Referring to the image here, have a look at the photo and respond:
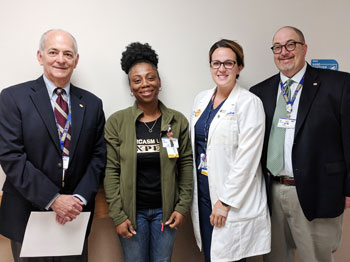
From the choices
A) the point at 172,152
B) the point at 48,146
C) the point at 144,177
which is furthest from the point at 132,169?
the point at 48,146

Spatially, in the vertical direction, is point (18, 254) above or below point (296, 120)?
below

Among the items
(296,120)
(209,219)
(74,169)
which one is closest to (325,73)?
(296,120)

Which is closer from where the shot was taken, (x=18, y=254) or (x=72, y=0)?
(x=18, y=254)

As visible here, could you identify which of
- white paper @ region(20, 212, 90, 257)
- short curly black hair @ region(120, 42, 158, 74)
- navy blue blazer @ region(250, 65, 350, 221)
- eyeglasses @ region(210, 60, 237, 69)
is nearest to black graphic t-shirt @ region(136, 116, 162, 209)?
white paper @ region(20, 212, 90, 257)

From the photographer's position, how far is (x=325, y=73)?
6.35 ft

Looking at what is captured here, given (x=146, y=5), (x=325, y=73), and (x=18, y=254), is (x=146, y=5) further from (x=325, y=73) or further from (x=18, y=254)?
(x=18, y=254)

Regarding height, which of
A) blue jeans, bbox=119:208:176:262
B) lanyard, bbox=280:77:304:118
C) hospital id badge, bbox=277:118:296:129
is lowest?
blue jeans, bbox=119:208:176:262

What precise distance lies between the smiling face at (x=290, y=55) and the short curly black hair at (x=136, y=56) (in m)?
0.89

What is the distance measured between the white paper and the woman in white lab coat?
83cm

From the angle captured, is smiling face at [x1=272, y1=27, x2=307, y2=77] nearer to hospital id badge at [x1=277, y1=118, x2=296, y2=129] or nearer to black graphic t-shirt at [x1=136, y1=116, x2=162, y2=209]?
hospital id badge at [x1=277, y1=118, x2=296, y2=129]

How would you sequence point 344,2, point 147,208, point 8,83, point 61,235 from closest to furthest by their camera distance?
point 61,235 < point 147,208 < point 8,83 < point 344,2

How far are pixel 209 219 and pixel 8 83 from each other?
1714 millimetres

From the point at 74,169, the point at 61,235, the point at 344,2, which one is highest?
the point at 344,2

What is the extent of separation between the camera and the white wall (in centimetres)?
201
